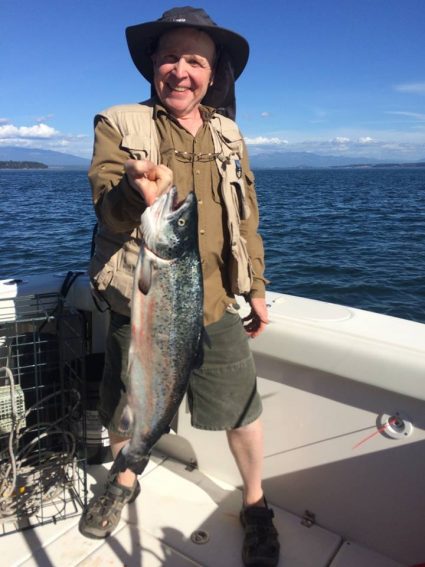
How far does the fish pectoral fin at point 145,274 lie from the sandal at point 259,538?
5.85ft

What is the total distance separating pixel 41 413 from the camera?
355 centimetres

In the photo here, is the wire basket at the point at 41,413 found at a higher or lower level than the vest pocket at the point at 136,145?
lower

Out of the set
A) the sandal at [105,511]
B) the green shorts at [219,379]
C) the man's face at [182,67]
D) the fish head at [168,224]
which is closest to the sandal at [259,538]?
the green shorts at [219,379]

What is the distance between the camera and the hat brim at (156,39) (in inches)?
97.3

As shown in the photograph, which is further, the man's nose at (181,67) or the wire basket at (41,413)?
the wire basket at (41,413)

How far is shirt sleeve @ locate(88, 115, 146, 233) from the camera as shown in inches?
79.9

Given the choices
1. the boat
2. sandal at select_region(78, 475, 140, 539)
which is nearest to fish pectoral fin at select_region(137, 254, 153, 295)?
the boat

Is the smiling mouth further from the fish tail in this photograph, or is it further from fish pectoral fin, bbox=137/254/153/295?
the fish tail

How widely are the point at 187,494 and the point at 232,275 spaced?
179 centimetres

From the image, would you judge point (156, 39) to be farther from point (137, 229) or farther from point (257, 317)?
point (257, 317)

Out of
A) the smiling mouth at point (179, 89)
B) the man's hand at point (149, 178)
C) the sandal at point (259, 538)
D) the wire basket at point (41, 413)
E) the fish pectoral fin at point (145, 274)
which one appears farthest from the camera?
the wire basket at point (41, 413)

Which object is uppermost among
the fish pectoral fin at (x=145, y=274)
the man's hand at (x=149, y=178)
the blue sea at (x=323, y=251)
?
the man's hand at (x=149, y=178)

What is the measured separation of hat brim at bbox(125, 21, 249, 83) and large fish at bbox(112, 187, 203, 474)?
45.0 inches

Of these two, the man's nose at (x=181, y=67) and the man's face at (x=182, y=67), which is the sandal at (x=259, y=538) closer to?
the man's face at (x=182, y=67)
